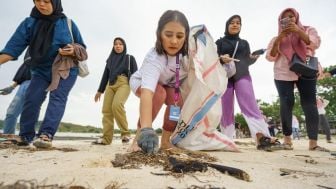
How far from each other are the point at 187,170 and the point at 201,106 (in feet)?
4.01

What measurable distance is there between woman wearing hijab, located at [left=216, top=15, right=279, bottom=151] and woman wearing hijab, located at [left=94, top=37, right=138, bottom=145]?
1596 mm

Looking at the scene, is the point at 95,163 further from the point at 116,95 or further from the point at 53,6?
the point at 116,95

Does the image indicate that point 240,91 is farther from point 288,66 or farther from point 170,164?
point 170,164

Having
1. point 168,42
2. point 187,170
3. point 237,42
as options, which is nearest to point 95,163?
point 187,170

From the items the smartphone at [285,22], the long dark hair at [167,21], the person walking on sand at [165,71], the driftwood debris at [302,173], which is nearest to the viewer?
the driftwood debris at [302,173]

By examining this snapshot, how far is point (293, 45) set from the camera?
370 cm

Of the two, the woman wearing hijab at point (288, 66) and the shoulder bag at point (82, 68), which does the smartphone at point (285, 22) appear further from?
the shoulder bag at point (82, 68)

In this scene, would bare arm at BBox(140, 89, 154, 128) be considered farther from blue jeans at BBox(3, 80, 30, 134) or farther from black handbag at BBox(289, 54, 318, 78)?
blue jeans at BBox(3, 80, 30, 134)

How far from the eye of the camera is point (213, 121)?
8.96 feet

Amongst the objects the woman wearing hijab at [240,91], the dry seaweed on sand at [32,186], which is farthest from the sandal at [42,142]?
the woman wearing hijab at [240,91]

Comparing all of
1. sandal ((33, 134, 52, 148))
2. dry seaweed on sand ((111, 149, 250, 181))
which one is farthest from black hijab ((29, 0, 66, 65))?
dry seaweed on sand ((111, 149, 250, 181))

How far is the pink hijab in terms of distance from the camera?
3.64 meters

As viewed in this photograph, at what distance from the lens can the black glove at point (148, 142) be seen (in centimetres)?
186

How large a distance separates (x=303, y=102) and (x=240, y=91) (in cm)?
85
